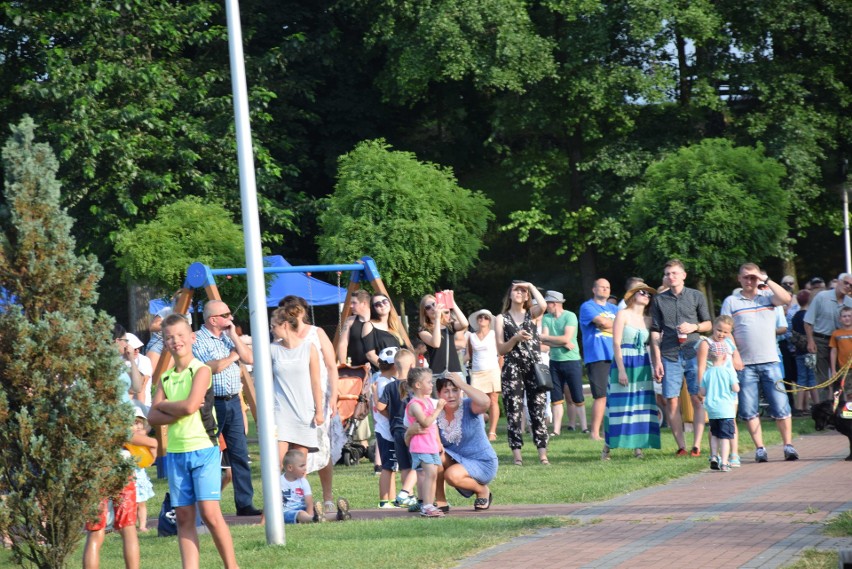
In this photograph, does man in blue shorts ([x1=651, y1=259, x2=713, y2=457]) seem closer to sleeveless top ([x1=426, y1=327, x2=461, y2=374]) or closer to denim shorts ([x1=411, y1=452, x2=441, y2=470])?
sleeveless top ([x1=426, y1=327, x2=461, y2=374])

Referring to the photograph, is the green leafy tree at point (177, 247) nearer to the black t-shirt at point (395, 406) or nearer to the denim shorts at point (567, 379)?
the denim shorts at point (567, 379)

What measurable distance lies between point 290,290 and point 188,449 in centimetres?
1891

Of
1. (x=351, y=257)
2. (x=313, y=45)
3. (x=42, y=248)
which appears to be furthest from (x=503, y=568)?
(x=313, y=45)

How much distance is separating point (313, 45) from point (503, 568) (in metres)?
27.7

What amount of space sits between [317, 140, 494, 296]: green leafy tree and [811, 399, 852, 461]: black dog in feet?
39.9

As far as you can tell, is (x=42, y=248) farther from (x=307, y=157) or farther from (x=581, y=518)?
(x=307, y=157)

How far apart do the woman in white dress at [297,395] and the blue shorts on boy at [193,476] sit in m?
2.44

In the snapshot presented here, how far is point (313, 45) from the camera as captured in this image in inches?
1336

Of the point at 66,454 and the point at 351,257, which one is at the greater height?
the point at 351,257

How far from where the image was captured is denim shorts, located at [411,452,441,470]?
10.2 meters

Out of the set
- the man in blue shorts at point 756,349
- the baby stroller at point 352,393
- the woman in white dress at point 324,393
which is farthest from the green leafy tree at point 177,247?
the woman in white dress at point 324,393

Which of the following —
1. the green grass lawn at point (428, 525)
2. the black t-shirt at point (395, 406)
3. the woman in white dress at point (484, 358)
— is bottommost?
the green grass lawn at point (428, 525)

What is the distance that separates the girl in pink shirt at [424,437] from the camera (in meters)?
10.3

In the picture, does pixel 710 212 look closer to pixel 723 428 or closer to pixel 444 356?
pixel 444 356
